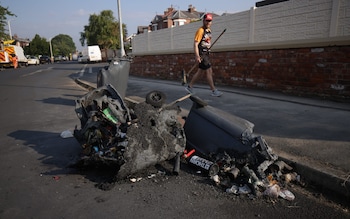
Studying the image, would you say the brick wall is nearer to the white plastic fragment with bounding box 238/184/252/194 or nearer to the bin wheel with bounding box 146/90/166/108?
the bin wheel with bounding box 146/90/166/108

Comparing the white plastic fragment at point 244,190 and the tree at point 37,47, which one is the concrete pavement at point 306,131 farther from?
the tree at point 37,47

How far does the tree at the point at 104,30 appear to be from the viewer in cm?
5759

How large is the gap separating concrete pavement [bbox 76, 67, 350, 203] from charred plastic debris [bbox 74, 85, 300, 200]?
0.27 metres

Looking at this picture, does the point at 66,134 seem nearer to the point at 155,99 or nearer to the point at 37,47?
the point at 155,99

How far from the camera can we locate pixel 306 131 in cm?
384

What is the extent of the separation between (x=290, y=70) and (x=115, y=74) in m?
4.64

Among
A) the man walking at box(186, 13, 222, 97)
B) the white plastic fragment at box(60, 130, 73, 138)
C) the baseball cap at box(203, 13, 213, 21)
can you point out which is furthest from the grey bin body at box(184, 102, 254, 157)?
the baseball cap at box(203, 13, 213, 21)

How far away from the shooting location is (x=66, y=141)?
14.3 feet

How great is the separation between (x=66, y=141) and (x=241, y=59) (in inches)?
234

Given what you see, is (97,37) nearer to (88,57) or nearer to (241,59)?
(88,57)

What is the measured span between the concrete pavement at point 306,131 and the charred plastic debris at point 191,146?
0.89 feet

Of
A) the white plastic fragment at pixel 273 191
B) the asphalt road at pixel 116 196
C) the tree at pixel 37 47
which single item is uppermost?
the tree at pixel 37 47

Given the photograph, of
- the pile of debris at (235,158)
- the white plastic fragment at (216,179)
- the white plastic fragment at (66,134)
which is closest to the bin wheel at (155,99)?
the pile of debris at (235,158)

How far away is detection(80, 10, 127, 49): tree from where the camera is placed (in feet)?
189
